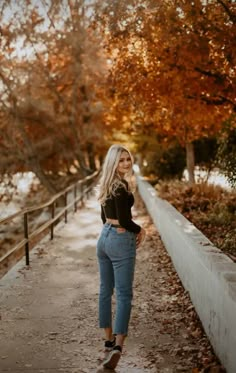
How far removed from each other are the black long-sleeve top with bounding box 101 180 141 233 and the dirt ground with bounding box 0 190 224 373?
1399 millimetres

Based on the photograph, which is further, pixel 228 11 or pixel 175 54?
pixel 175 54

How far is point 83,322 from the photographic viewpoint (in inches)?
243

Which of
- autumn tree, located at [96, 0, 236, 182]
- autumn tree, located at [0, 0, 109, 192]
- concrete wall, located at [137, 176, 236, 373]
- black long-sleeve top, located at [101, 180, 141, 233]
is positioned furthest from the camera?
autumn tree, located at [0, 0, 109, 192]

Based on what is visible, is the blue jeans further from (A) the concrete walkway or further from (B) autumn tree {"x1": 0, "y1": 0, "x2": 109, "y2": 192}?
(B) autumn tree {"x1": 0, "y1": 0, "x2": 109, "y2": 192}

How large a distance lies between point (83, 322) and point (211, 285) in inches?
70.0

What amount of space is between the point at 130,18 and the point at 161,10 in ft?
3.61

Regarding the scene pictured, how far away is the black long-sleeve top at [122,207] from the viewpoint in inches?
181

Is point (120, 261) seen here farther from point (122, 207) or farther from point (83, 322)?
point (83, 322)

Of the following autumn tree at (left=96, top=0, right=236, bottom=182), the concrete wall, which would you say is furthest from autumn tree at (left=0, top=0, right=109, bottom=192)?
the concrete wall

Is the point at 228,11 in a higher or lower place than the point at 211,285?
higher

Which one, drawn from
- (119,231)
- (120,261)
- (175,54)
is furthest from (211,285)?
(175,54)

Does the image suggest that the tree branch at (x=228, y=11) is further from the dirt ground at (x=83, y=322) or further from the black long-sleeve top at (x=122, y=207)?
the black long-sleeve top at (x=122, y=207)

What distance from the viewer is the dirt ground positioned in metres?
4.94

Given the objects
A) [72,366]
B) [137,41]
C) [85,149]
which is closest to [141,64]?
[137,41]
